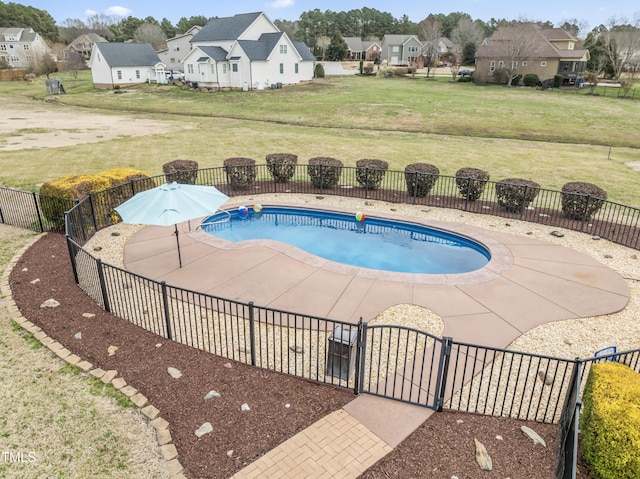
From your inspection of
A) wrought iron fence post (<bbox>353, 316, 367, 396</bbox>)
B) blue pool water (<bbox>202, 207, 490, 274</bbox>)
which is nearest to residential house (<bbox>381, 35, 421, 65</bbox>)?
blue pool water (<bbox>202, 207, 490, 274</bbox>)

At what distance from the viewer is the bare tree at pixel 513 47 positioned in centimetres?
5909

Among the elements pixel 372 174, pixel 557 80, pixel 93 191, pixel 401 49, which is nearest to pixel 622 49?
pixel 557 80

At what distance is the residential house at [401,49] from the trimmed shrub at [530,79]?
40.6 meters

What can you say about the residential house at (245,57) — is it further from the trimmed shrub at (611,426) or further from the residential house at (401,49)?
the trimmed shrub at (611,426)

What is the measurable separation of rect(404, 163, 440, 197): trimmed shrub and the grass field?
5.16 m

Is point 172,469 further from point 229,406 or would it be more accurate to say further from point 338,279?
point 338,279

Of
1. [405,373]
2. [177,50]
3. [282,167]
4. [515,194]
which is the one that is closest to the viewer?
[405,373]

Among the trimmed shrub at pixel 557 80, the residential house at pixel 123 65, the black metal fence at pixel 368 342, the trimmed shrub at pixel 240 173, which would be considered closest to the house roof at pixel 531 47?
the trimmed shrub at pixel 557 80

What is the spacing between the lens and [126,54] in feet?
212

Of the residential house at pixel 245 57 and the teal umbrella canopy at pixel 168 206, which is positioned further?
the residential house at pixel 245 57

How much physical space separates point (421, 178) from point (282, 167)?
234 inches

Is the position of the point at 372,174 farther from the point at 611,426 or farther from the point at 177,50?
the point at 177,50

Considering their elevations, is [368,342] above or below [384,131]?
below

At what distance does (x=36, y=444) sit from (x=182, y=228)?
8929mm
